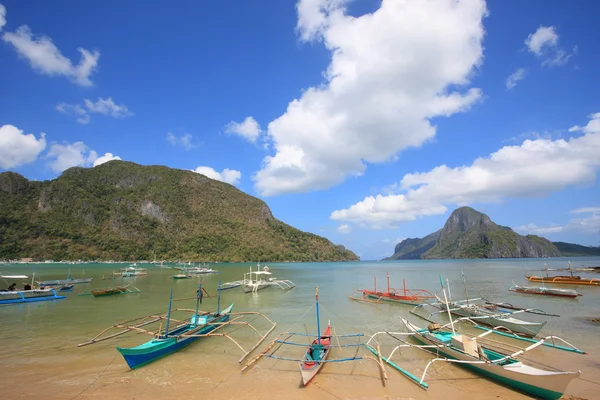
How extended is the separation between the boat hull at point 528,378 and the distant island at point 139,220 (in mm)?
123514

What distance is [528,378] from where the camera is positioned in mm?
8352

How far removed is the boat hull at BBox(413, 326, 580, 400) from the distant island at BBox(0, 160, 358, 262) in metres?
124

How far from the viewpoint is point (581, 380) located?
943 cm

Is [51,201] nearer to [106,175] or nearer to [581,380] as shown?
Answer: [106,175]

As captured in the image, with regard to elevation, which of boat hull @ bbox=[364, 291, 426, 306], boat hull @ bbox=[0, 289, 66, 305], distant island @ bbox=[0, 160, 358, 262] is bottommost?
boat hull @ bbox=[364, 291, 426, 306]

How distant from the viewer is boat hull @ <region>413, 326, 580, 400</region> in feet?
25.8

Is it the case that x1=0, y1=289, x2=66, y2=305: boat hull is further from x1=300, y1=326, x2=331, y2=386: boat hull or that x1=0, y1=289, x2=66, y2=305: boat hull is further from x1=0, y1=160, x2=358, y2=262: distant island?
x1=0, y1=160, x2=358, y2=262: distant island

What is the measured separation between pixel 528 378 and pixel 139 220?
484 feet

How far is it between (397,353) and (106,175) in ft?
593

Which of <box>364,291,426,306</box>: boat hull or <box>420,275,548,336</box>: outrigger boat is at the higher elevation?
<box>420,275,548,336</box>: outrigger boat

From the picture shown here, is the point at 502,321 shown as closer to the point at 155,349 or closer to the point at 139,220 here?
the point at 155,349

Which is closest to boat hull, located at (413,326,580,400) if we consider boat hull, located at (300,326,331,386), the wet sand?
the wet sand

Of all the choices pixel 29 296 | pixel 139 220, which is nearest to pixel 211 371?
pixel 29 296

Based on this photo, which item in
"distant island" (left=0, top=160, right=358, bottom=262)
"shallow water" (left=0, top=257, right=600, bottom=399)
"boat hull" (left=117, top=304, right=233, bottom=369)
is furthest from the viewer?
"distant island" (left=0, top=160, right=358, bottom=262)
